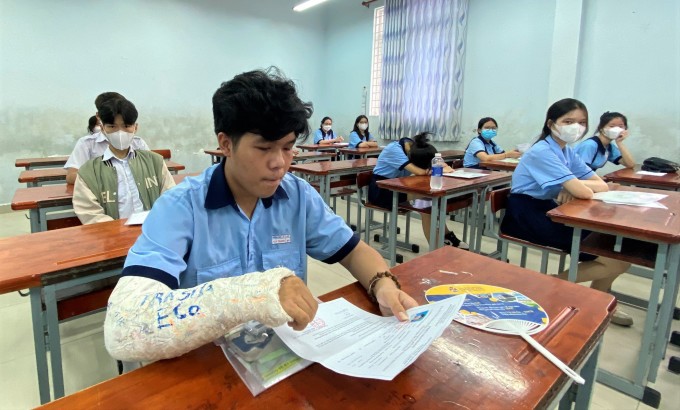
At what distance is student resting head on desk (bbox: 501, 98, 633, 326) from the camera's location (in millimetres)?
2076

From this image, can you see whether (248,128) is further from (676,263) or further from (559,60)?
(559,60)

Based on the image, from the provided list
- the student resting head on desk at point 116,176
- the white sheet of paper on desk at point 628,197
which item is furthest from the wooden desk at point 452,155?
the student resting head on desk at point 116,176

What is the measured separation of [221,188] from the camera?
2.92 feet

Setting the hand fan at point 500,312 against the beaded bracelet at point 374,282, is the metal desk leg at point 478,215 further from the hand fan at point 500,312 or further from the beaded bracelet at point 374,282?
the beaded bracelet at point 374,282

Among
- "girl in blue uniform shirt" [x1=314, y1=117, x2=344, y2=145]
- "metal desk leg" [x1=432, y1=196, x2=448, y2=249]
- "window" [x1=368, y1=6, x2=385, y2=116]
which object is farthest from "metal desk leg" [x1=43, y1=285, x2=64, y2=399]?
"window" [x1=368, y1=6, x2=385, y2=116]

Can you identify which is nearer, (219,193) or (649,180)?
(219,193)

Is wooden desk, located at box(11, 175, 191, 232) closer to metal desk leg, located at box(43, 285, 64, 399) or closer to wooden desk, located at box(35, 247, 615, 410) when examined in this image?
metal desk leg, located at box(43, 285, 64, 399)

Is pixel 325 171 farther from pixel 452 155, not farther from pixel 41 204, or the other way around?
Answer: pixel 452 155

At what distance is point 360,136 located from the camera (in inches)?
255

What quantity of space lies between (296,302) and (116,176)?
1.64m

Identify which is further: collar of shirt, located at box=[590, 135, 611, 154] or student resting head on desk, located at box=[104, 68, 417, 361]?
collar of shirt, located at box=[590, 135, 611, 154]

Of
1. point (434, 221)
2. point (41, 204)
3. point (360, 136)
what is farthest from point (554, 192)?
point (360, 136)

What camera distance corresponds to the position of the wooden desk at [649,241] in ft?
4.95

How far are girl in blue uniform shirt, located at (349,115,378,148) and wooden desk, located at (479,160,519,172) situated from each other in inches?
91.6
